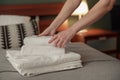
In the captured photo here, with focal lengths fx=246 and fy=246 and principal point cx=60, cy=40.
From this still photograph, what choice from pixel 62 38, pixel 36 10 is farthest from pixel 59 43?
pixel 36 10

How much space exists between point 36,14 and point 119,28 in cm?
133

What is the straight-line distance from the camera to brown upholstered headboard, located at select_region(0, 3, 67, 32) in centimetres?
323

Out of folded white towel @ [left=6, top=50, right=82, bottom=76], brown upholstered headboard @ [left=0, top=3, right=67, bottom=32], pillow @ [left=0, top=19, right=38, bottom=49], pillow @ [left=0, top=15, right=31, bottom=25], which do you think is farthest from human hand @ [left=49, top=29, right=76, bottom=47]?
brown upholstered headboard @ [left=0, top=3, right=67, bottom=32]

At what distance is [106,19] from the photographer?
3.96 m

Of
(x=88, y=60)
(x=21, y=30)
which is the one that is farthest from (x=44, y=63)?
(x=21, y=30)

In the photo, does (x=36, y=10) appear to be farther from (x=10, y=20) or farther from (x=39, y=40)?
(x=39, y=40)

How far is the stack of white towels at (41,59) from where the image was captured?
1409 mm

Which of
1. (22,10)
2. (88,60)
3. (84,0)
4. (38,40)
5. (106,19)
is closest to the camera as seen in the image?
(38,40)

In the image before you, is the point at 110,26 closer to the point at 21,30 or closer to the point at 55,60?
the point at 21,30

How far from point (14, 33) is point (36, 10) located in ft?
2.93

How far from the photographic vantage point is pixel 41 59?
4.71 feet

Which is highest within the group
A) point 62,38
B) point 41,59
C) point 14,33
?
point 62,38

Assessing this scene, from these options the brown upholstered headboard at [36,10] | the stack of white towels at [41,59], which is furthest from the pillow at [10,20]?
the stack of white towels at [41,59]

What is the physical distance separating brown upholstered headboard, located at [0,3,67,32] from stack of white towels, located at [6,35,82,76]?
172 centimetres
